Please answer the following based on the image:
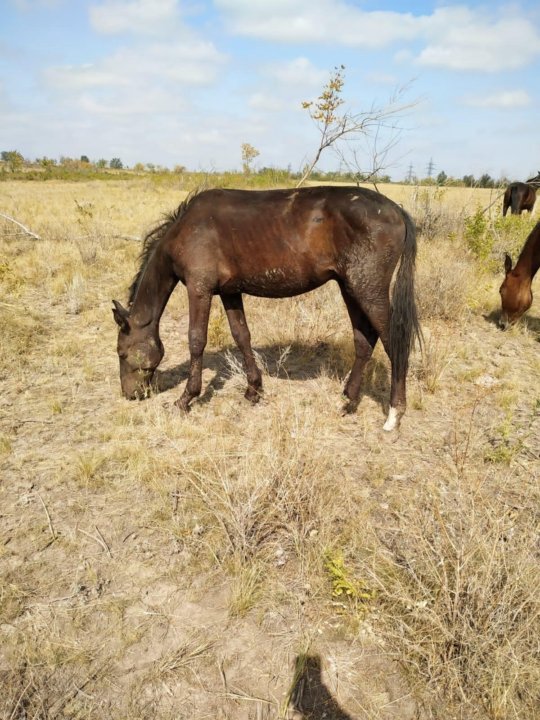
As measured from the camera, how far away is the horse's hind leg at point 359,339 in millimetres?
4336

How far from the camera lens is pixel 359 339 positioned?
438 cm

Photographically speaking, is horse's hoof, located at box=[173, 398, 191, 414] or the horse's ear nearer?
the horse's ear

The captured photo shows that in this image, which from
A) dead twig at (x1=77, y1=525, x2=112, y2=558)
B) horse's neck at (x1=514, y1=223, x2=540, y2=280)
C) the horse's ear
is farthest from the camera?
horse's neck at (x1=514, y1=223, x2=540, y2=280)

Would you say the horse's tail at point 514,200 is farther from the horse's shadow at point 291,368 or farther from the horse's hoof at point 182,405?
the horse's hoof at point 182,405

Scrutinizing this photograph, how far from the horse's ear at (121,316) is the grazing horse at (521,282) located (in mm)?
5372

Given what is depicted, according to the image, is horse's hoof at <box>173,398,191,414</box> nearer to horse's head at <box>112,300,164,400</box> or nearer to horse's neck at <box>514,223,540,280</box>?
horse's head at <box>112,300,164,400</box>

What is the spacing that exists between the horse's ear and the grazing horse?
5372mm

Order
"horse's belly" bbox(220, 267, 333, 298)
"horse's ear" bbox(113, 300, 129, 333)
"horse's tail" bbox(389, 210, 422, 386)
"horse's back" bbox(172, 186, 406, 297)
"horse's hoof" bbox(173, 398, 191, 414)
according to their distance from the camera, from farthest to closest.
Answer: "horse's hoof" bbox(173, 398, 191, 414)
"horse's ear" bbox(113, 300, 129, 333)
"horse's belly" bbox(220, 267, 333, 298)
"horse's tail" bbox(389, 210, 422, 386)
"horse's back" bbox(172, 186, 406, 297)

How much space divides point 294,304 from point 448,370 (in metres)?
2.58

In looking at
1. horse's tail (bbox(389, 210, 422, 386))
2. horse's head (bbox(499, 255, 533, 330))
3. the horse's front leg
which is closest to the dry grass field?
the horse's front leg

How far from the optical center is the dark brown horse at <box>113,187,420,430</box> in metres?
3.72

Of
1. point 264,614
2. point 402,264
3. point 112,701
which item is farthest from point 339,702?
point 402,264

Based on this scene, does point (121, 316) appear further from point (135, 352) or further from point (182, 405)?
point (182, 405)

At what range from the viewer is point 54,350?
5.70m
